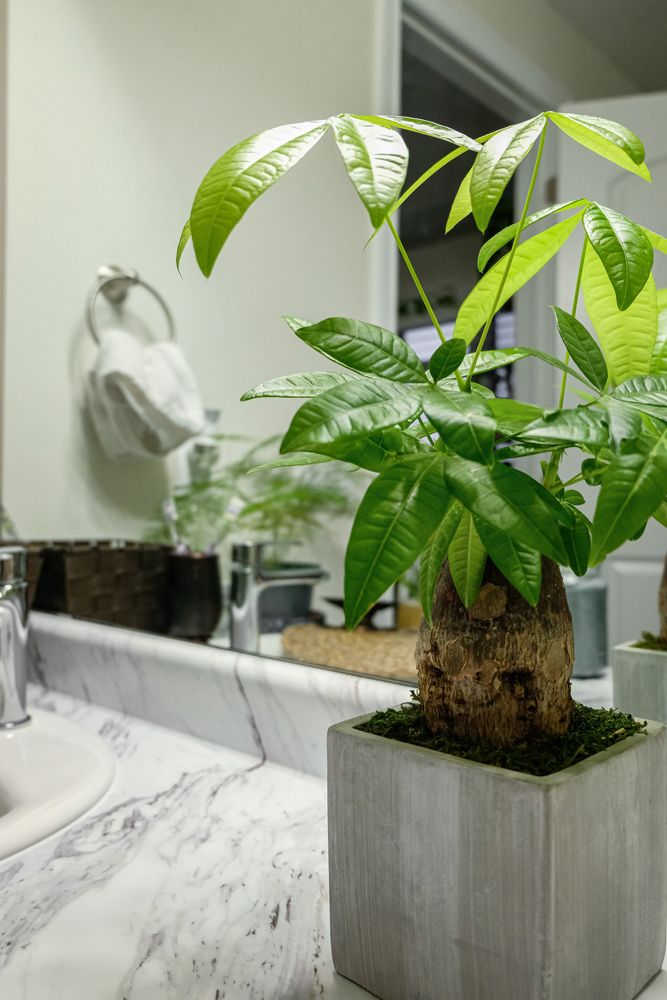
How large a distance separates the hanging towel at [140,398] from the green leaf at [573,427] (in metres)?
0.99

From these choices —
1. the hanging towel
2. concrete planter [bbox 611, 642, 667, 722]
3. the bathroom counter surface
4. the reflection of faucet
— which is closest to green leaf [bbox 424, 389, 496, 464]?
the bathroom counter surface

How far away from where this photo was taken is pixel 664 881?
49cm

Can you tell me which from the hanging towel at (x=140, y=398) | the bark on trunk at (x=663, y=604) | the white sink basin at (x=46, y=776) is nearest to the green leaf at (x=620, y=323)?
the bark on trunk at (x=663, y=604)

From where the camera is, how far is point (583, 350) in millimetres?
480

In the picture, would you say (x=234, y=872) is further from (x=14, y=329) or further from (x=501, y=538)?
(x=14, y=329)

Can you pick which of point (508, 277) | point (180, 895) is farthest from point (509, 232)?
point (180, 895)

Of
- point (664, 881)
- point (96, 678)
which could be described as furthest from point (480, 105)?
point (96, 678)

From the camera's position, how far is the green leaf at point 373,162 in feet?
1.17

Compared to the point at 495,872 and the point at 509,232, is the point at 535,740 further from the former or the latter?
the point at 509,232

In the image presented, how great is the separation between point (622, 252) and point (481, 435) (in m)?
0.15

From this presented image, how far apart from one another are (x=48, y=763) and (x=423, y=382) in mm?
692

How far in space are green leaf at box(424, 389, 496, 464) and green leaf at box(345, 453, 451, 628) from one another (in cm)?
4

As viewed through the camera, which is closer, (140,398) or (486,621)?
(486,621)

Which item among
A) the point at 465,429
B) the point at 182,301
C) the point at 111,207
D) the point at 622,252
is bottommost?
the point at 465,429
